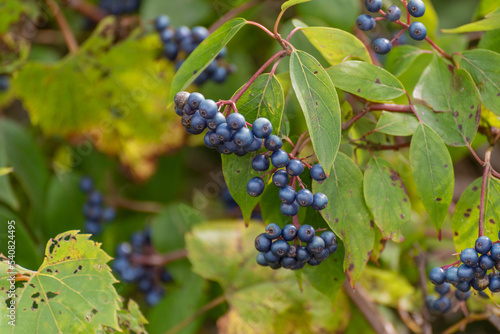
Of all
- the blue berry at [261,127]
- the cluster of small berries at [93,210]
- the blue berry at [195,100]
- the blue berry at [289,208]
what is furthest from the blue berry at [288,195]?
the cluster of small berries at [93,210]

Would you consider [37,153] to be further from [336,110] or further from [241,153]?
[336,110]

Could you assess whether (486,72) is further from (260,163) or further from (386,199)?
(260,163)

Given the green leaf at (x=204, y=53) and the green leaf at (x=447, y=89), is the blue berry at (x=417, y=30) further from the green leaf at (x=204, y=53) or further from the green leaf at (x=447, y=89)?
the green leaf at (x=204, y=53)

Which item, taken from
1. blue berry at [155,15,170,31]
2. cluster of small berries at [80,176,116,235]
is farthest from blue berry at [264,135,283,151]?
cluster of small berries at [80,176,116,235]

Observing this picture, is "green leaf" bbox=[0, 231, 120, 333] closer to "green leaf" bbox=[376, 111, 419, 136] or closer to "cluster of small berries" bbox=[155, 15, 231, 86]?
"green leaf" bbox=[376, 111, 419, 136]

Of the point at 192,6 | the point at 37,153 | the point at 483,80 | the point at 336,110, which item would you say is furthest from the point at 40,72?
the point at 483,80

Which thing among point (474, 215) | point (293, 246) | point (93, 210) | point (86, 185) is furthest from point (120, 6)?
point (474, 215)
